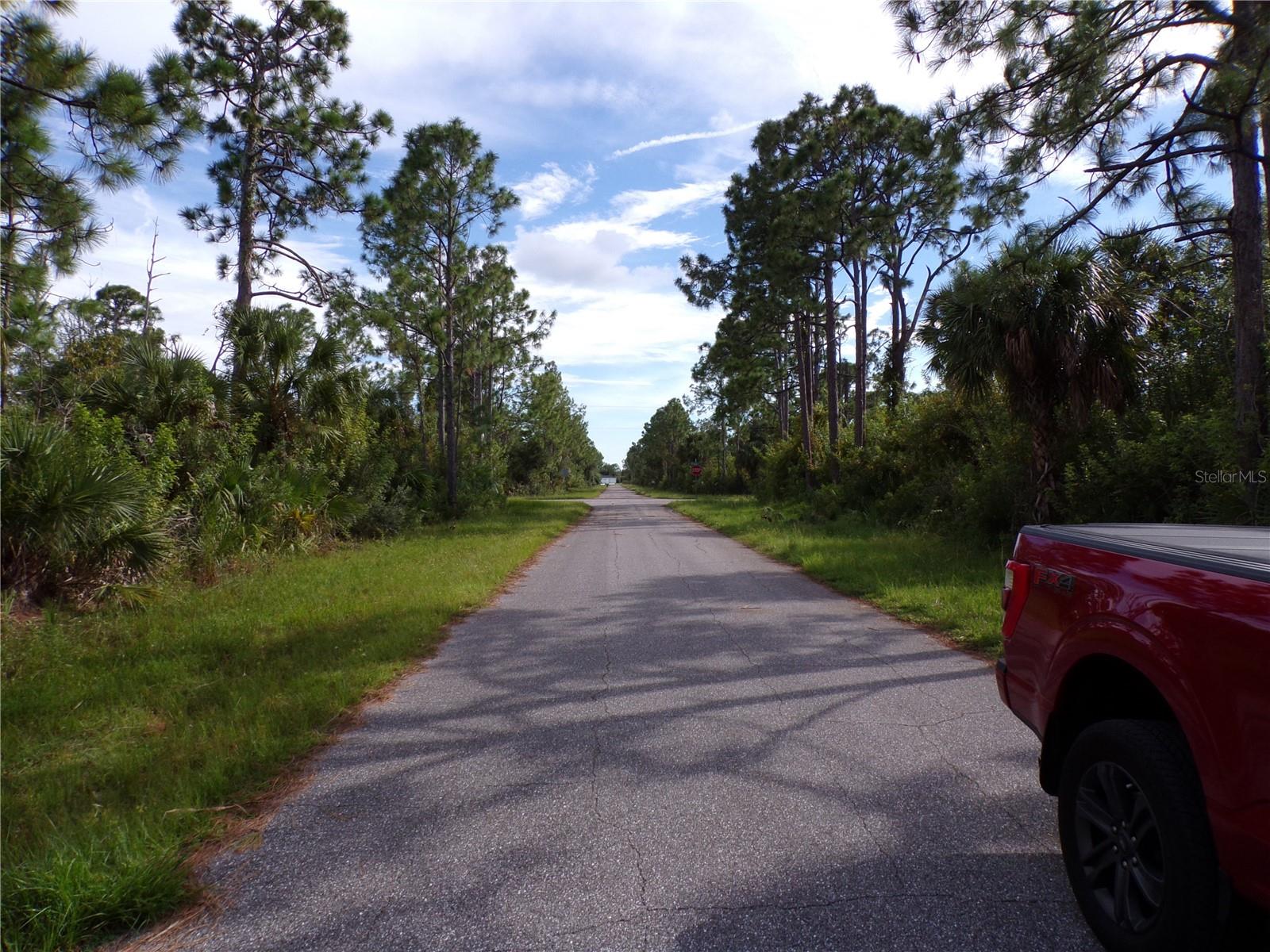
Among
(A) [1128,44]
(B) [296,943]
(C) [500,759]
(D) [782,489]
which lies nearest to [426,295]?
(D) [782,489]

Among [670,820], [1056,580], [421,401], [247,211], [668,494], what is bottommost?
[668,494]

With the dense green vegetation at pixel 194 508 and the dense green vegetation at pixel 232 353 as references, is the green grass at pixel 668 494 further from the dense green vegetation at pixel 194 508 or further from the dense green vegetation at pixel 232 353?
the dense green vegetation at pixel 194 508

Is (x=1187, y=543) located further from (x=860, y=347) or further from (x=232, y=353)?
(x=860, y=347)

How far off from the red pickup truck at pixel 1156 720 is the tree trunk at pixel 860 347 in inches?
902

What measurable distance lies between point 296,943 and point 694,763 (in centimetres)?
222

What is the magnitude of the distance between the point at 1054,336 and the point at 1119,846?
10910 millimetres

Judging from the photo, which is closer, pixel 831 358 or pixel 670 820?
pixel 670 820

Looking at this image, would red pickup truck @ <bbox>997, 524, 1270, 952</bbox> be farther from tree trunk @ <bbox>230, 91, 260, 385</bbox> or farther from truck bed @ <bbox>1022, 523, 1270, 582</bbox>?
tree trunk @ <bbox>230, 91, 260, 385</bbox>

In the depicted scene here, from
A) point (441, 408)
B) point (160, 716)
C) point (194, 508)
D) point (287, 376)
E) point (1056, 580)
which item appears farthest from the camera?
point (441, 408)

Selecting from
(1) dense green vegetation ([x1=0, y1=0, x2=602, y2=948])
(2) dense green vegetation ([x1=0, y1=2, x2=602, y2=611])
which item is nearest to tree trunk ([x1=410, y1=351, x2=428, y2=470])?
(2) dense green vegetation ([x1=0, y1=2, x2=602, y2=611])

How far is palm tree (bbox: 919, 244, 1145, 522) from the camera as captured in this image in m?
11.7

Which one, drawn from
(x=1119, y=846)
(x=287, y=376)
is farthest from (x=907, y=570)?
(x=287, y=376)

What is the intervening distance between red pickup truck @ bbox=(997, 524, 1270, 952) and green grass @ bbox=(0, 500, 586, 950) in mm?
3507

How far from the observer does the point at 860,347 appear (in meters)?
25.9
